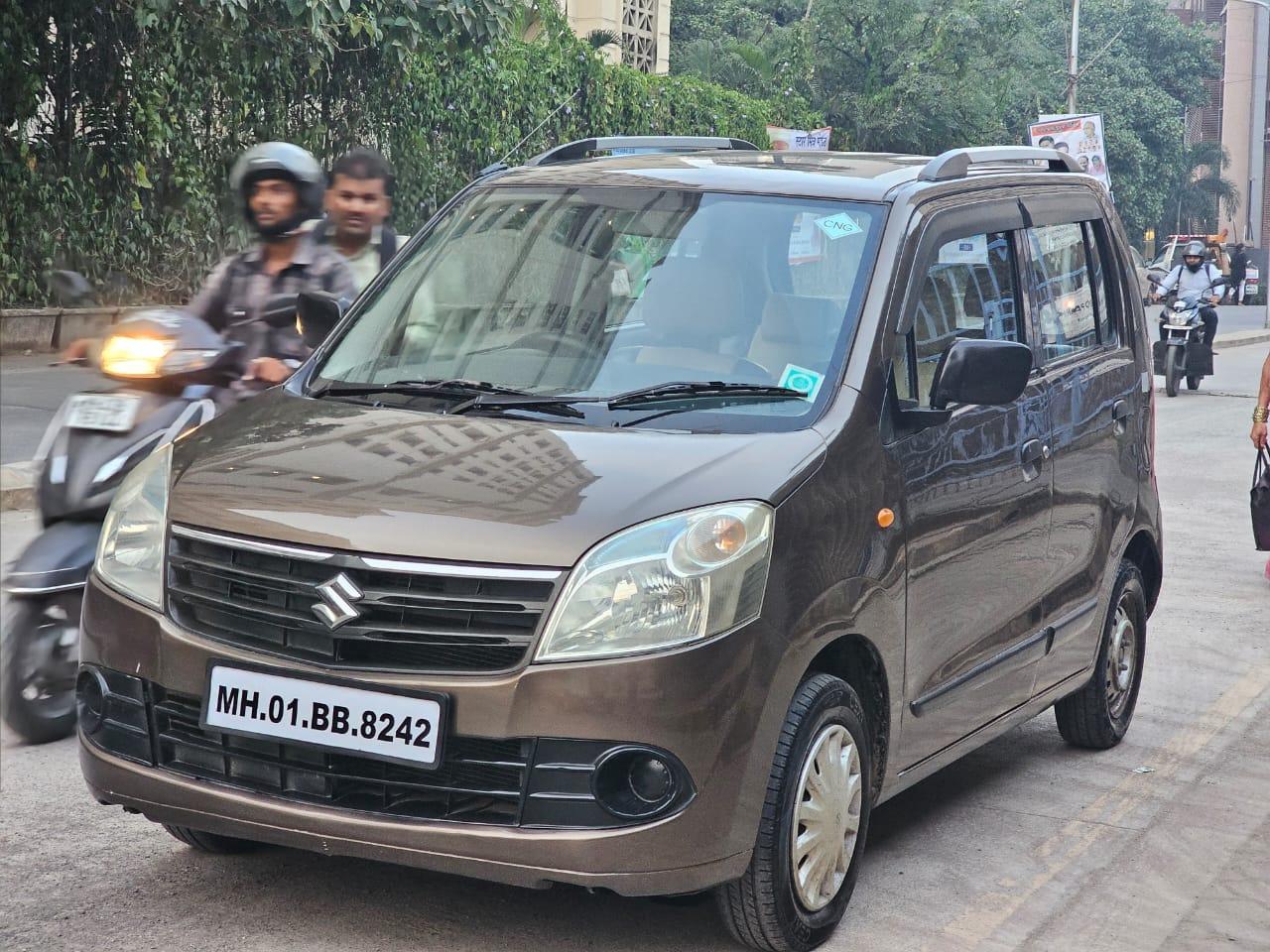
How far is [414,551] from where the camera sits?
3.50 meters

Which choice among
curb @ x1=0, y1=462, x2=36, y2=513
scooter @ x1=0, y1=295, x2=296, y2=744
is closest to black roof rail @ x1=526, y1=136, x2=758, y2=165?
scooter @ x1=0, y1=295, x2=296, y2=744

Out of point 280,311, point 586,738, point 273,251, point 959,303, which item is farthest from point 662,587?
point 273,251

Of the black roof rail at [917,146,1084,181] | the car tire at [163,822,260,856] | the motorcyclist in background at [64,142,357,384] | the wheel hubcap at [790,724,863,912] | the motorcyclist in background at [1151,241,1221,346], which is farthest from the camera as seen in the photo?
the motorcyclist in background at [1151,241,1221,346]

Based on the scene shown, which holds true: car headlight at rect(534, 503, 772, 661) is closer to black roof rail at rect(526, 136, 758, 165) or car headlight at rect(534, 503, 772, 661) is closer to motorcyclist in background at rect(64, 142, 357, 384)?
black roof rail at rect(526, 136, 758, 165)

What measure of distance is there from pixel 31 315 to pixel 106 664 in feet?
45.1

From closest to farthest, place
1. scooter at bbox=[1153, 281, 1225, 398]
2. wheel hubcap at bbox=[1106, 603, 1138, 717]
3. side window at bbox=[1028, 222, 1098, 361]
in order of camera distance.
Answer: side window at bbox=[1028, 222, 1098, 361]
wheel hubcap at bbox=[1106, 603, 1138, 717]
scooter at bbox=[1153, 281, 1225, 398]

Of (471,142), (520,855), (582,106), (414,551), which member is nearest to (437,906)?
(520,855)

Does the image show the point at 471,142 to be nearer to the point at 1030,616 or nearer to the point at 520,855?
the point at 1030,616

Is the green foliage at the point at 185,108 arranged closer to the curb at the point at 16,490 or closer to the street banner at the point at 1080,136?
the curb at the point at 16,490

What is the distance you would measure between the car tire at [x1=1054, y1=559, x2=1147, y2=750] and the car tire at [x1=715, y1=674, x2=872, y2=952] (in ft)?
6.57

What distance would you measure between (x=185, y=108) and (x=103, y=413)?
13637 millimetres

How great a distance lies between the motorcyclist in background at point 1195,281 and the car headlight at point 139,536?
1870 centimetres

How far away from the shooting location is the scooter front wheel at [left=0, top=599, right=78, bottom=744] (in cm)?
524

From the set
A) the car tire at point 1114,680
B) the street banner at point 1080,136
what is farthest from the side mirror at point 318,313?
the street banner at point 1080,136
